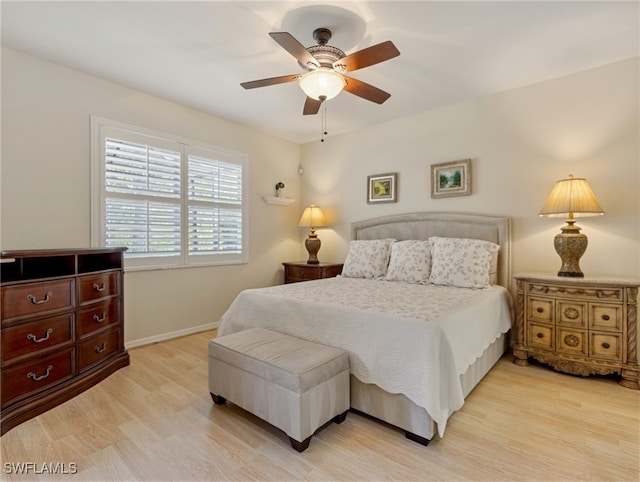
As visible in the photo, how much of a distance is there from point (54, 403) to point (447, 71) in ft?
13.0

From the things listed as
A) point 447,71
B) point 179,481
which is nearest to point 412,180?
point 447,71

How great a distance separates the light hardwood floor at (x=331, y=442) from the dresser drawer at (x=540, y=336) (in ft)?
1.30

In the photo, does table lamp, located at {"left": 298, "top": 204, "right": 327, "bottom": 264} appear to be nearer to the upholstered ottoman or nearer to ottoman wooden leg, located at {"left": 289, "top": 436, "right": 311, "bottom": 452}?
the upholstered ottoman

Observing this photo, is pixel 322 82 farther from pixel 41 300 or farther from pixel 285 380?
pixel 41 300

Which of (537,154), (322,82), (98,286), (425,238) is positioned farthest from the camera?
(425,238)

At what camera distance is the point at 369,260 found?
3756mm

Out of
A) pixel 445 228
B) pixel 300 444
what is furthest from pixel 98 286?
pixel 445 228

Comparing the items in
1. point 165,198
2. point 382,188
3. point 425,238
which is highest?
point 382,188

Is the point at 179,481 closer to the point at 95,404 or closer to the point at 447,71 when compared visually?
the point at 95,404

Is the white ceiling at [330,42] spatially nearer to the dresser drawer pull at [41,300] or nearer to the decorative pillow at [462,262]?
the decorative pillow at [462,262]

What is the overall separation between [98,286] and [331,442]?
2.15m

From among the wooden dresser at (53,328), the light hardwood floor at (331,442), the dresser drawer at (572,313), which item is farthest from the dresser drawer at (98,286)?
the dresser drawer at (572,313)

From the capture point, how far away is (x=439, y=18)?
221 cm

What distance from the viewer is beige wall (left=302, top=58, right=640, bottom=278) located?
2816 mm
